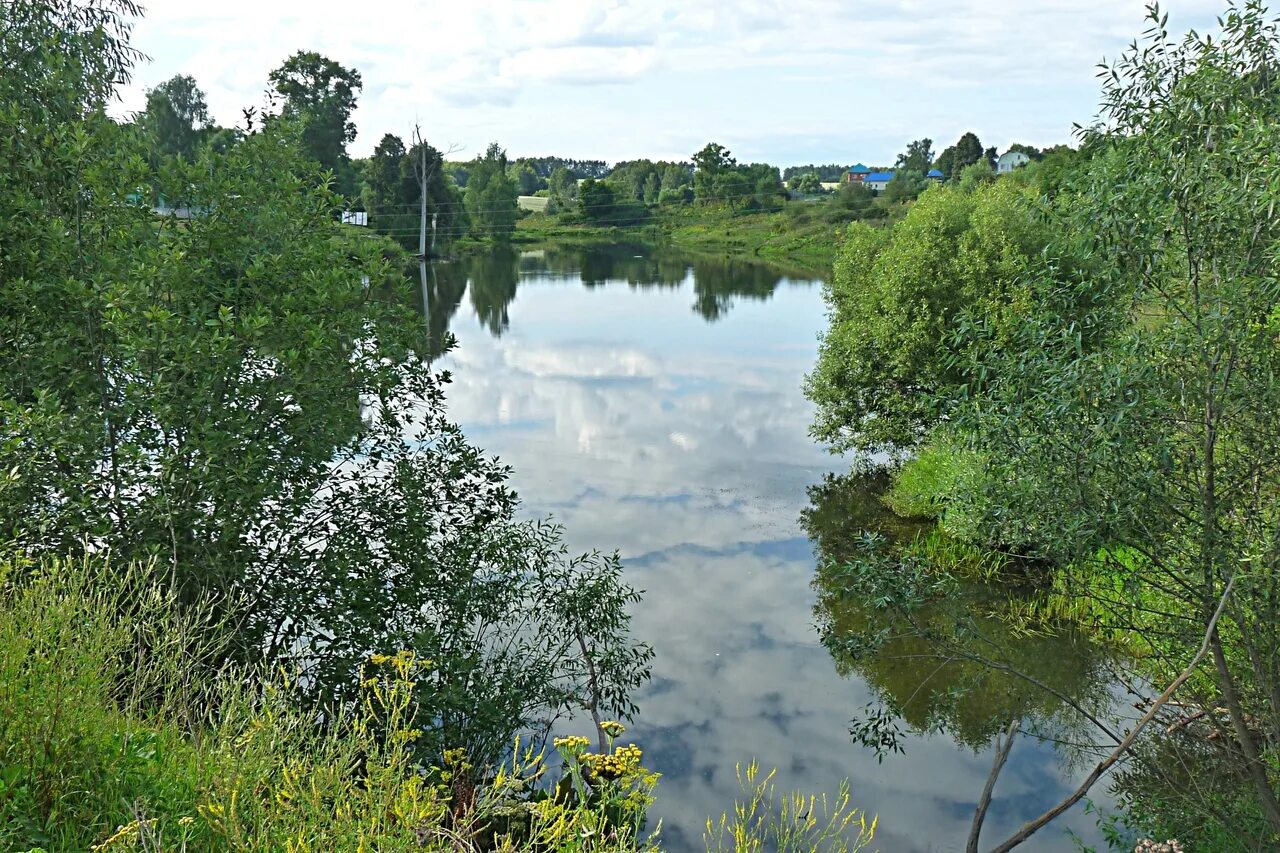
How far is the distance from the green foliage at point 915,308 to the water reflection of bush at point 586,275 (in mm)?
24230

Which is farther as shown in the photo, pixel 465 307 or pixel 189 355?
Result: pixel 465 307

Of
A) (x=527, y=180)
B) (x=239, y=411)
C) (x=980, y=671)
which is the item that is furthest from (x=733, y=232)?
(x=239, y=411)

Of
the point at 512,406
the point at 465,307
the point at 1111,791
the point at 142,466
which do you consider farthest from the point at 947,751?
the point at 465,307

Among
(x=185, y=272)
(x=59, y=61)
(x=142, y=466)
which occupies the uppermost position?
(x=59, y=61)

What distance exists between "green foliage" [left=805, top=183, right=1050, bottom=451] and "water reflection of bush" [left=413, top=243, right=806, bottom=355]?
79.5ft

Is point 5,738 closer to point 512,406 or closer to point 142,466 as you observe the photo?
point 142,466

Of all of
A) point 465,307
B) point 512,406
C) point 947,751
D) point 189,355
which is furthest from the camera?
point 465,307

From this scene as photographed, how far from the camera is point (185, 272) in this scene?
905cm

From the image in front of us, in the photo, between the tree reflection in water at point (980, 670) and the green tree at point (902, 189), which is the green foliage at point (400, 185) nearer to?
the green tree at point (902, 189)

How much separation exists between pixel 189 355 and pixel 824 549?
15646 millimetres

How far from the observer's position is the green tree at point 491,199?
102188 mm

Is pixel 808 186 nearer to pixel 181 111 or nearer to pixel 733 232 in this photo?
pixel 733 232

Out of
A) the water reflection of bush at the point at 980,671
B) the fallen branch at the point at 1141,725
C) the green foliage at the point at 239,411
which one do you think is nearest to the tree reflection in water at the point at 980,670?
the water reflection of bush at the point at 980,671

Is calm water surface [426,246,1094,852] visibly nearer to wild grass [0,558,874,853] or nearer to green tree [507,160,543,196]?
wild grass [0,558,874,853]
